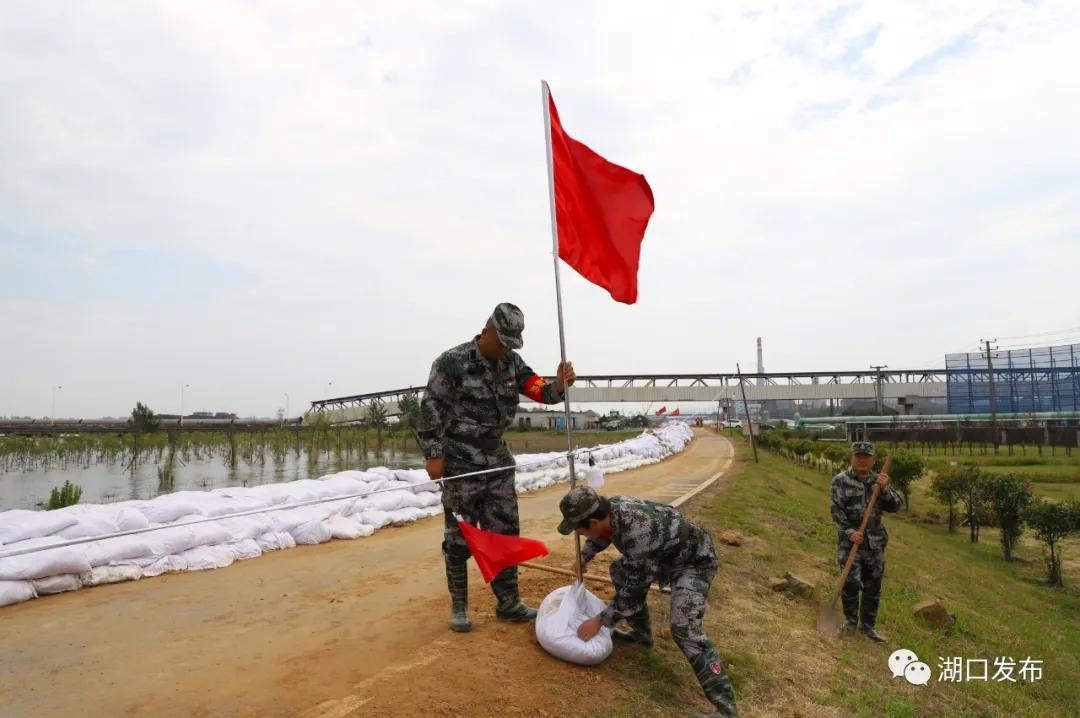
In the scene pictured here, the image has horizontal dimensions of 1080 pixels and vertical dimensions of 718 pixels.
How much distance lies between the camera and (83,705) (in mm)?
2832

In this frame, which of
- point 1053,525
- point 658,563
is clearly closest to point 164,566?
point 658,563

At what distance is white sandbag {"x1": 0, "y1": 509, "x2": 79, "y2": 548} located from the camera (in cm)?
509

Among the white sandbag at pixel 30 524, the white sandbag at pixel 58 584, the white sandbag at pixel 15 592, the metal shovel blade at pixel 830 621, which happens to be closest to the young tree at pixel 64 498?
Result: the white sandbag at pixel 30 524

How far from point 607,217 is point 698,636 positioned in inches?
111

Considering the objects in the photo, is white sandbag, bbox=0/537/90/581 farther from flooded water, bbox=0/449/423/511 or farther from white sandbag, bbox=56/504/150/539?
flooded water, bbox=0/449/423/511

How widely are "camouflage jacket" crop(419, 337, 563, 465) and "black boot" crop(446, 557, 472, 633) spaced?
615mm

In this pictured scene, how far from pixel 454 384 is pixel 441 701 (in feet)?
5.38

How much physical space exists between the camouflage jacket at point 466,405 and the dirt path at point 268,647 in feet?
3.42

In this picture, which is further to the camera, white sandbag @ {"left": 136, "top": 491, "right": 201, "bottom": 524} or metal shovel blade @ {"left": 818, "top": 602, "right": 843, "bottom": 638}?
white sandbag @ {"left": 136, "top": 491, "right": 201, "bottom": 524}

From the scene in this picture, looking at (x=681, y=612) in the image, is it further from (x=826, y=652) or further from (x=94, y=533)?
(x=94, y=533)

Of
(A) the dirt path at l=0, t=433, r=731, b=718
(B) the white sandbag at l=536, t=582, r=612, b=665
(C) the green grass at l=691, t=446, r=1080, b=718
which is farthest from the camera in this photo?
(C) the green grass at l=691, t=446, r=1080, b=718

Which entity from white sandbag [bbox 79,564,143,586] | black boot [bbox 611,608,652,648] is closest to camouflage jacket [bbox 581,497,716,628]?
black boot [bbox 611,608,652,648]

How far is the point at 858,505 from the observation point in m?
5.17

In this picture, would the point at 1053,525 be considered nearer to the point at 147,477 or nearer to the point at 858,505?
the point at 858,505
